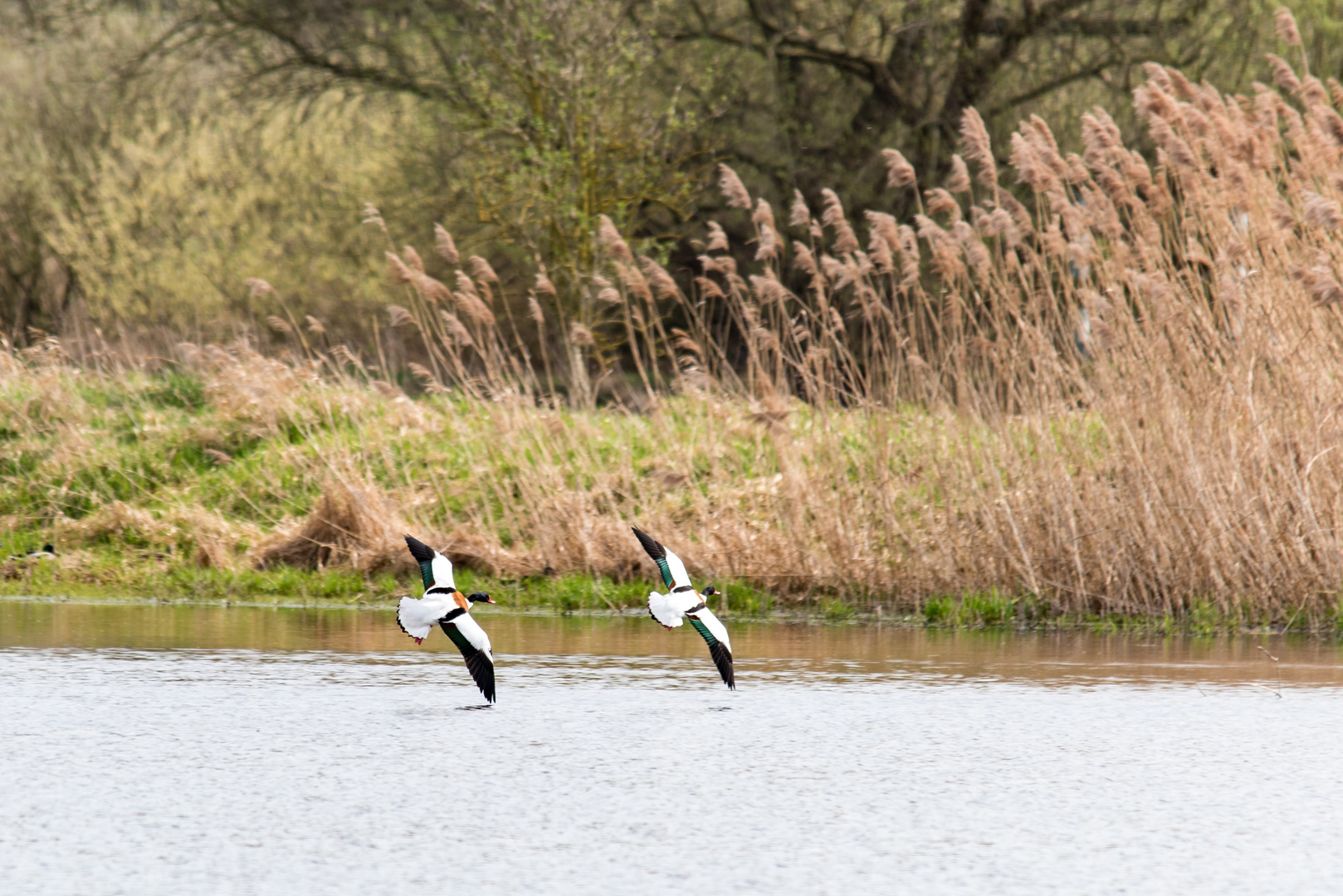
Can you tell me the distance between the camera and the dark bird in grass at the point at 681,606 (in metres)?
4.83

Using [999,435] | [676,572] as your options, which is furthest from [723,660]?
[999,435]

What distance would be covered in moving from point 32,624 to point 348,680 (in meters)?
2.37

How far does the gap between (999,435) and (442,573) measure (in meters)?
4.16

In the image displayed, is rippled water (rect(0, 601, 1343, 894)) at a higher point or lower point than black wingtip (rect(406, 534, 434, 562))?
lower

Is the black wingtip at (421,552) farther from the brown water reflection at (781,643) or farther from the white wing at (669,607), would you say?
the brown water reflection at (781,643)

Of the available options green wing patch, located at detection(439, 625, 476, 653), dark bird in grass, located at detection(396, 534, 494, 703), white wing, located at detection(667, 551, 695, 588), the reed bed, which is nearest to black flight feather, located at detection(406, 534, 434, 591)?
dark bird in grass, located at detection(396, 534, 494, 703)

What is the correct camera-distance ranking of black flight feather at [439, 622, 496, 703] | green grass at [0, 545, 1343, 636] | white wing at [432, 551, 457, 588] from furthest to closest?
green grass at [0, 545, 1343, 636] → black flight feather at [439, 622, 496, 703] → white wing at [432, 551, 457, 588]

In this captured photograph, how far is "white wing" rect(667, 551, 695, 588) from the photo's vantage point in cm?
505

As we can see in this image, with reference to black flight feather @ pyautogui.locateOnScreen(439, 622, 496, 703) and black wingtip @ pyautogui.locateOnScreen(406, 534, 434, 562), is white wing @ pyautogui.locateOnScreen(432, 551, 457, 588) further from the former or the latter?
black flight feather @ pyautogui.locateOnScreen(439, 622, 496, 703)

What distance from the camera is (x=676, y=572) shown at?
511cm

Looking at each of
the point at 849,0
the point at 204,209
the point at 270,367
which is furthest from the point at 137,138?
the point at 270,367

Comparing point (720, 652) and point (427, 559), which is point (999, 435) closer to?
point (720, 652)

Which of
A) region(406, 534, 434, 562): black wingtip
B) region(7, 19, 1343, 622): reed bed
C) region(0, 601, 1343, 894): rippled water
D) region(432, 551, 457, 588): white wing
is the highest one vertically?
region(7, 19, 1343, 622): reed bed

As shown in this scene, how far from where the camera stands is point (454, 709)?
5.48 meters
